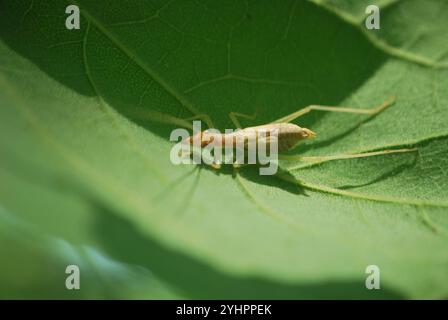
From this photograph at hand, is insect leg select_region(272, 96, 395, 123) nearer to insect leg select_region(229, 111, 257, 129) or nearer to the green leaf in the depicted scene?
the green leaf

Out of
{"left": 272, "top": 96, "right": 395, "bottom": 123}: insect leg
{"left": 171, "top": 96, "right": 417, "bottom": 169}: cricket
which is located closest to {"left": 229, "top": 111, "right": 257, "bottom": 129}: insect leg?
{"left": 171, "top": 96, "right": 417, "bottom": 169}: cricket

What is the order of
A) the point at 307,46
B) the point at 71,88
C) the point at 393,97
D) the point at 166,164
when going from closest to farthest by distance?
the point at 71,88 → the point at 166,164 → the point at 307,46 → the point at 393,97

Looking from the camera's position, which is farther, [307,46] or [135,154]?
[307,46]

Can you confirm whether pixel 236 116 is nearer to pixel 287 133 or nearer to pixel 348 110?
pixel 287 133

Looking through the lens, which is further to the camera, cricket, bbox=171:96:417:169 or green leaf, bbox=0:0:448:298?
cricket, bbox=171:96:417:169

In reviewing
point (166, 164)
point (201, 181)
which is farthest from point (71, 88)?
point (201, 181)

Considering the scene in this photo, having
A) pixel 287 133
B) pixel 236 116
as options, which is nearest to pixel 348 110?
pixel 287 133

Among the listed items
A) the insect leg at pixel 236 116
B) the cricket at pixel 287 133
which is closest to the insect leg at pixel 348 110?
the cricket at pixel 287 133
